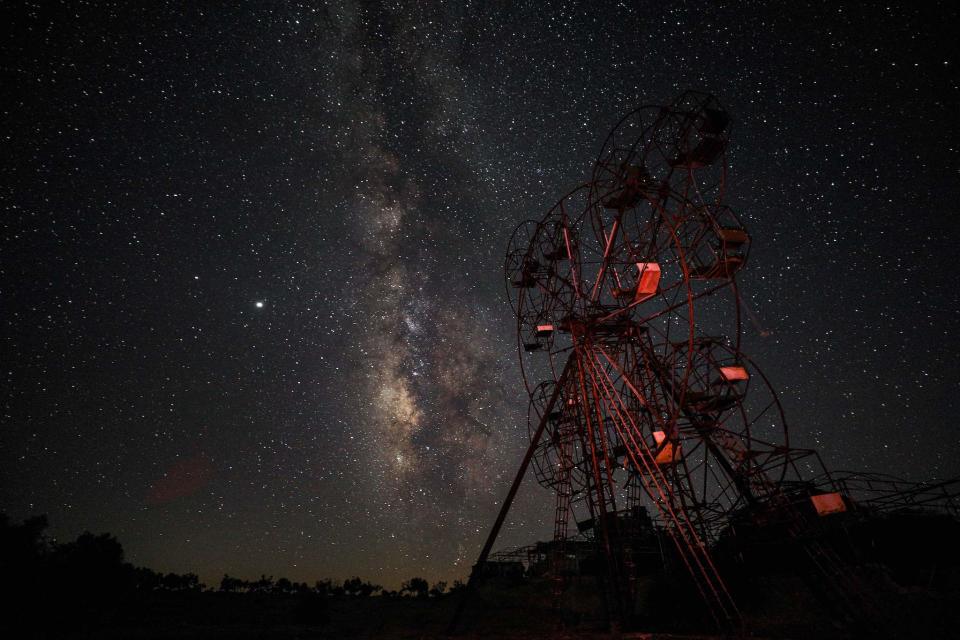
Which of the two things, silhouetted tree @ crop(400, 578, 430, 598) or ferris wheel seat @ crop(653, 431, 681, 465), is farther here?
Result: silhouetted tree @ crop(400, 578, 430, 598)

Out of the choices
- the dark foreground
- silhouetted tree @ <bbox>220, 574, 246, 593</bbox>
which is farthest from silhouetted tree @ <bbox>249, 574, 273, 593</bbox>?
the dark foreground

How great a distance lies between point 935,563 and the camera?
10945mm

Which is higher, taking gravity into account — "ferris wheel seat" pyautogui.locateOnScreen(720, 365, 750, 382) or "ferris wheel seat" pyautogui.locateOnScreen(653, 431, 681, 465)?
"ferris wheel seat" pyautogui.locateOnScreen(720, 365, 750, 382)

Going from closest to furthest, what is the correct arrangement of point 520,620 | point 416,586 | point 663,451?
point 663,451 → point 520,620 → point 416,586

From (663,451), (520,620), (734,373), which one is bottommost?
(520,620)

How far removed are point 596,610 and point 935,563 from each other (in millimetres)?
9559

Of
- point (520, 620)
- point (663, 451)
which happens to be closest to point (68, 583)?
point (520, 620)

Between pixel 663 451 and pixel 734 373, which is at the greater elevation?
pixel 734 373

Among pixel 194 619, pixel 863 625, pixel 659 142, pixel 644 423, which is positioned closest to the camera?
pixel 863 625

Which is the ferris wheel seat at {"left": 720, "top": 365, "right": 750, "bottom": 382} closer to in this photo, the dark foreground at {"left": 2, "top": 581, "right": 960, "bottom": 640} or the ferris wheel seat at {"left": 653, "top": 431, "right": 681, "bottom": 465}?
the ferris wheel seat at {"left": 653, "top": 431, "right": 681, "bottom": 465}

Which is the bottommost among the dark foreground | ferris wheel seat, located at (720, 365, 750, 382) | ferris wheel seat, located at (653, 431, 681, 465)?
the dark foreground

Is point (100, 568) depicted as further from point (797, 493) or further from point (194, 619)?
point (797, 493)

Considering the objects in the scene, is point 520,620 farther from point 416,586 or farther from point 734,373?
point 416,586

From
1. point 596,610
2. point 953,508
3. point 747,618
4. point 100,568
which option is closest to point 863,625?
point 747,618
